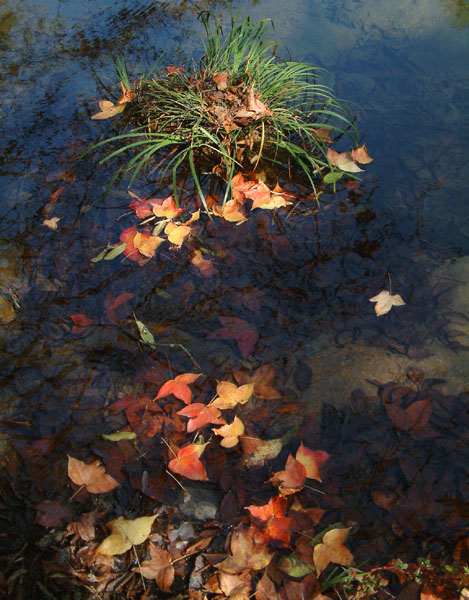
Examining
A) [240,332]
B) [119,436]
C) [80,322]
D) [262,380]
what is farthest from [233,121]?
[119,436]

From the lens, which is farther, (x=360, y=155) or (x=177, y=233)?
(x=360, y=155)

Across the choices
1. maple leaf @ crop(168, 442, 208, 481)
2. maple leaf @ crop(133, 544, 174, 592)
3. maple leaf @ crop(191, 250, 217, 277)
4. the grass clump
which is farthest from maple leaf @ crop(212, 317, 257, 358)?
the grass clump

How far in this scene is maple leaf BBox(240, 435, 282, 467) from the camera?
156 cm

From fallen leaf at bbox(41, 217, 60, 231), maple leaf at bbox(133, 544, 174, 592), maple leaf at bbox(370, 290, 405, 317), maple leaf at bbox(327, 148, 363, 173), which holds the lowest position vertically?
maple leaf at bbox(133, 544, 174, 592)

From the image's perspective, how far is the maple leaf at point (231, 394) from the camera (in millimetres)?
1684

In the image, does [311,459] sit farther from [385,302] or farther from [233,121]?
[233,121]

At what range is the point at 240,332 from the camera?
1.91 m

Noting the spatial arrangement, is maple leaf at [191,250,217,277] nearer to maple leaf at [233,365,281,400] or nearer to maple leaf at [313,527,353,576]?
maple leaf at [233,365,281,400]

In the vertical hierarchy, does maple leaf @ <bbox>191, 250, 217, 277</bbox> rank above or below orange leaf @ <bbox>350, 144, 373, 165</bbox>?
below

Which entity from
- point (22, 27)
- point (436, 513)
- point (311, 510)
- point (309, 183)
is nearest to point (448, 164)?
point (309, 183)

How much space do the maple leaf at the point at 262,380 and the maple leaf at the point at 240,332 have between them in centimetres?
10

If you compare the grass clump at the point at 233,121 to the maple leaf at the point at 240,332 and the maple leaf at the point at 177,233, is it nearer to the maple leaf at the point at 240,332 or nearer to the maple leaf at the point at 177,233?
the maple leaf at the point at 177,233

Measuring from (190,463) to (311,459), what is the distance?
0.44 m

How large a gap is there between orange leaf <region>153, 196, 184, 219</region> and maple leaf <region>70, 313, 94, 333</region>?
0.75 m
